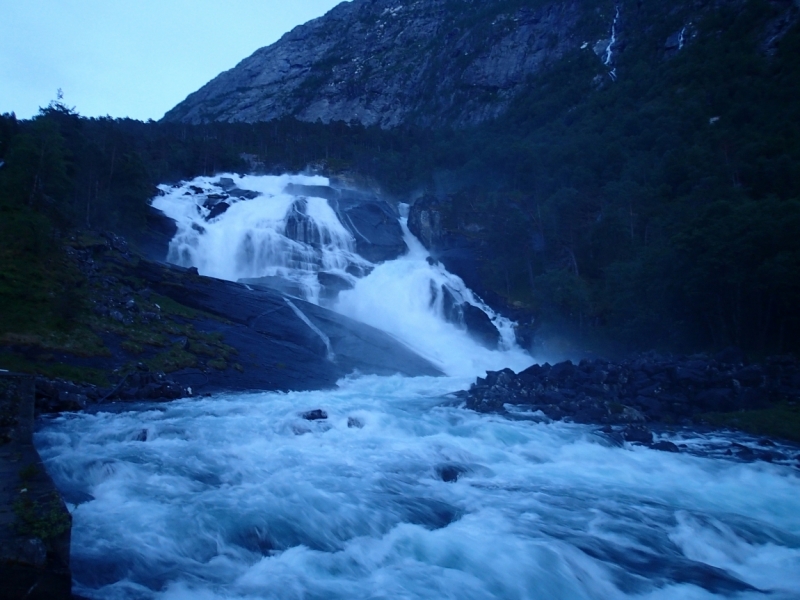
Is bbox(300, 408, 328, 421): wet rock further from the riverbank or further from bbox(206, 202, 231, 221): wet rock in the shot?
bbox(206, 202, 231, 221): wet rock

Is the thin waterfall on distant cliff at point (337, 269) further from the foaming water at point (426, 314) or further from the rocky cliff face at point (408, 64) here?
the rocky cliff face at point (408, 64)

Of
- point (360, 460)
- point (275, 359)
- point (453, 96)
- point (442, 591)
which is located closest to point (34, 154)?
point (275, 359)

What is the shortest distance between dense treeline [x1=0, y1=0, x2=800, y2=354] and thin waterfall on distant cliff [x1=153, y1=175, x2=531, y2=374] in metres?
4.81

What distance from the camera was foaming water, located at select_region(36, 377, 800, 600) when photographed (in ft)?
27.3

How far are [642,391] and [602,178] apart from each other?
4460 cm

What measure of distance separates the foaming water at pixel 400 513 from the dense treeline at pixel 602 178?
55.7ft

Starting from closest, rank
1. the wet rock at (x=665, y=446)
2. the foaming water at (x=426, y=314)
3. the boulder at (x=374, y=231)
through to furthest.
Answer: the wet rock at (x=665, y=446)
the foaming water at (x=426, y=314)
the boulder at (x=374, y=231)

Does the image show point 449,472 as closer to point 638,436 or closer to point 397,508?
point 397,508

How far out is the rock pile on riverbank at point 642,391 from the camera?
798 inches

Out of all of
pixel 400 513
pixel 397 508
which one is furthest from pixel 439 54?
pixel 400 513

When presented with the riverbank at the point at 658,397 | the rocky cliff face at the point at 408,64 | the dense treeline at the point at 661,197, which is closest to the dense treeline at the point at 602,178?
the dense treeline at the point at 661,197

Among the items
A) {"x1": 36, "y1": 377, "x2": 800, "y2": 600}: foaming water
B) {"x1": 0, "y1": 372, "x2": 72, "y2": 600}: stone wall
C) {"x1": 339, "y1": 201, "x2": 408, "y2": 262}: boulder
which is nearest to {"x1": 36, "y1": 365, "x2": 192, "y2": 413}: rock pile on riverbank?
{"x1": 36, "y1": 377, "x2": 800, "y2": 600}: foaming water

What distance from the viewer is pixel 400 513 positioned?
10.7 metres

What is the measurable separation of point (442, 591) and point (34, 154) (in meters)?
32.0
